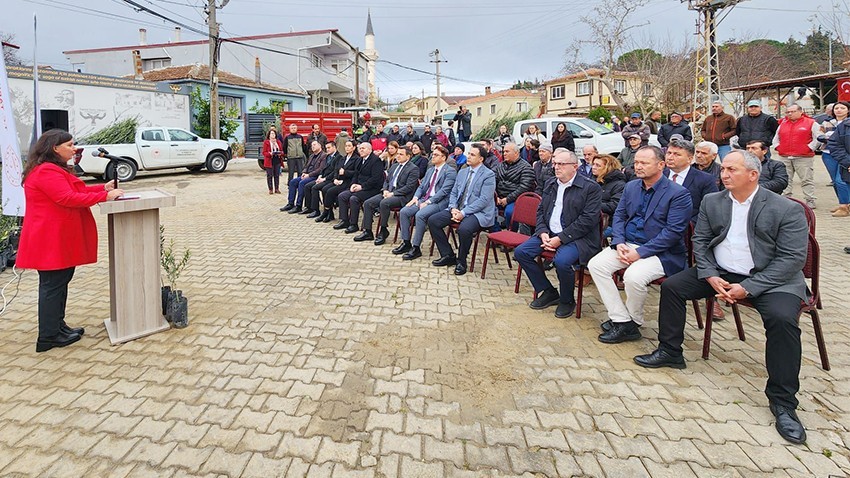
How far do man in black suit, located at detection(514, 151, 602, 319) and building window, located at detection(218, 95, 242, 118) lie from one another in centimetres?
2327

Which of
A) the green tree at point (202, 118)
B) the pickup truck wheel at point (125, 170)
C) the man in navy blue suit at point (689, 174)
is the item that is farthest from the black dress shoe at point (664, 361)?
the green tree at point (202, 118)

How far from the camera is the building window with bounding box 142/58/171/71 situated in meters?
34.4

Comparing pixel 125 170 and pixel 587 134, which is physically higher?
pixel 587 134

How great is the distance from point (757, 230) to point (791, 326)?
2.12ft

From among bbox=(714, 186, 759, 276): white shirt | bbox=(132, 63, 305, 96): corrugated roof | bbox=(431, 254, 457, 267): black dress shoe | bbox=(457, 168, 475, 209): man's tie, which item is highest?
bbox=(132, 63, 305, 96): corrugated roof

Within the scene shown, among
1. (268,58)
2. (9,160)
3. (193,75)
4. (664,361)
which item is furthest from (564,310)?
(268,58)

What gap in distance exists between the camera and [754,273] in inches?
122

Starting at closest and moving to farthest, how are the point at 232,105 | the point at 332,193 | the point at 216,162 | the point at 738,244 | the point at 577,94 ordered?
the point at 738,244
the point at 332,193
the point at 216,162
the point at 232,105
the point at 577,94

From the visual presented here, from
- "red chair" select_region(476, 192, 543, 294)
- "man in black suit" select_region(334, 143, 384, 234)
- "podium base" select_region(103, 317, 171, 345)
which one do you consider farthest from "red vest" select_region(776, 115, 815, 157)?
"podium base" select_region(103, 317, 171, 345)

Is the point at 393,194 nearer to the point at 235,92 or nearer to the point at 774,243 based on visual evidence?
the point at 774,243

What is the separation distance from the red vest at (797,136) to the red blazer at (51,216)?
32.6 feet

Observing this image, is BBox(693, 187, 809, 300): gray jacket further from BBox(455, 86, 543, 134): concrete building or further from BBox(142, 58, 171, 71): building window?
BBox(455, 86, 543, 134): concrete building

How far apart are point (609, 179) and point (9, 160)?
593 cm

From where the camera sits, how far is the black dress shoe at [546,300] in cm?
462
